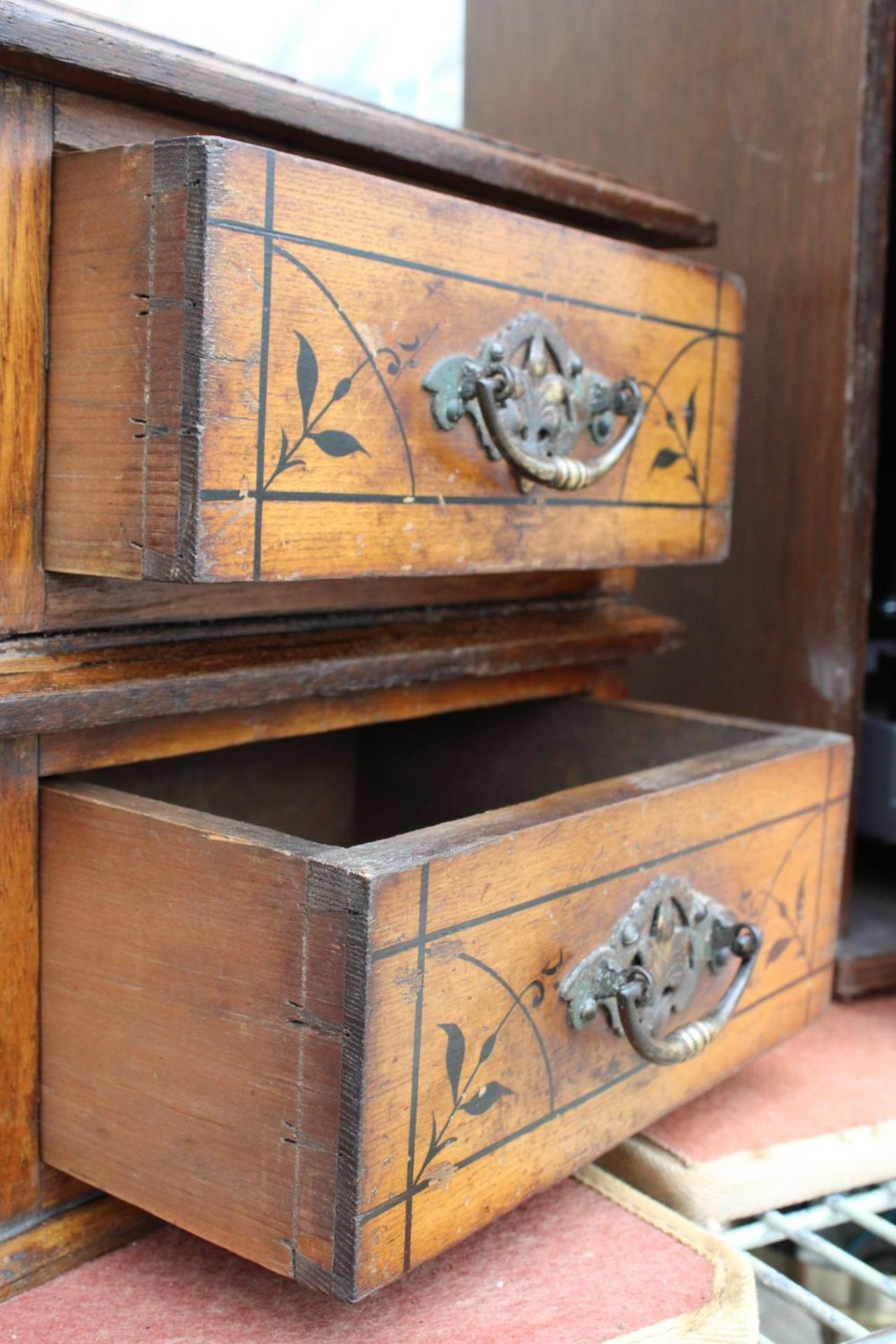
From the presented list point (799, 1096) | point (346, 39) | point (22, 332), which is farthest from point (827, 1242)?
point (346, 39)

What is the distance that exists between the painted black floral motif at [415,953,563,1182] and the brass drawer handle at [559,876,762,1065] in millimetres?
22

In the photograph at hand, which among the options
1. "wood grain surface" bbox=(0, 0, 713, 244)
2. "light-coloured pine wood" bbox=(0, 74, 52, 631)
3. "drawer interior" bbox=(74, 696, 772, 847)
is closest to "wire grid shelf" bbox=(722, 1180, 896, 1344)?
"drawer interior" bbox=(74, 696, 772, 847)

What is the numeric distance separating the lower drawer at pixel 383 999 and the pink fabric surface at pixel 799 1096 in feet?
0.15

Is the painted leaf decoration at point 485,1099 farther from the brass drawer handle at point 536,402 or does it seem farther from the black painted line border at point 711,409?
the black painted line border at point 711,409

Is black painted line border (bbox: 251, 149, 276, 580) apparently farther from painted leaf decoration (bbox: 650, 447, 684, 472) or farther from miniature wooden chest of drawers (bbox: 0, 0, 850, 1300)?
painted leaf decoration (bbox: 650, 447, 684, 472)

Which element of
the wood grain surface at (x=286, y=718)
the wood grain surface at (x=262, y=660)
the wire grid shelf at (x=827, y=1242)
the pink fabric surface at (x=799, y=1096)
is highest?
the wood grain surface at (x=262, y=660)

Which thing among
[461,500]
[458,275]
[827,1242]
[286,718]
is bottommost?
[827,1242]

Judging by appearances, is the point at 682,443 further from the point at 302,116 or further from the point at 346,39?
A: the point at 346,39

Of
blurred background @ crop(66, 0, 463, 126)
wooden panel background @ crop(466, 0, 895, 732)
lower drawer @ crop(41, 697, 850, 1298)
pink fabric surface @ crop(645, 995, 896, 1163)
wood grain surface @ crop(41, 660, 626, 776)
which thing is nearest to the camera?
lower drawer @ crop(41, 697, 850, 1298)

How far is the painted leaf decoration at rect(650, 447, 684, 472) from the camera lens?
0.84m

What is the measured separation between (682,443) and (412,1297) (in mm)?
507

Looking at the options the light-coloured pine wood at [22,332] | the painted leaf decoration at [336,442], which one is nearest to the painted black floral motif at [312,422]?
the painted leaf decoration at [336,442]

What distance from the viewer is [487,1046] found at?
0.61 metres

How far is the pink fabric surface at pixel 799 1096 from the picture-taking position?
32.1 inches
